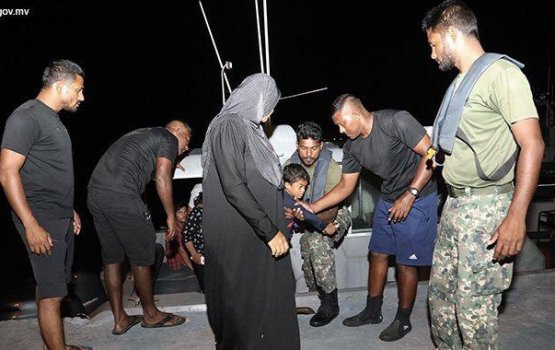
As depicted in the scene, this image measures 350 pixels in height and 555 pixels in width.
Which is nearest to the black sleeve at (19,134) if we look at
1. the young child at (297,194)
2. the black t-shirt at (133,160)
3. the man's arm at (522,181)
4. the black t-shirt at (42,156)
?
the black t-shirt at (42,156)

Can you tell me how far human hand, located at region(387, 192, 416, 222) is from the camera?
11.0ft

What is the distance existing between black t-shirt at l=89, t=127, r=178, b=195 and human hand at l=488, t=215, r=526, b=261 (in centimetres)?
249

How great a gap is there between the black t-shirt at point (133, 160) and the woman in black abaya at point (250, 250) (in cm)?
109

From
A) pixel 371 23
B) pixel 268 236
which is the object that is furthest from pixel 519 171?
pixel 371 23

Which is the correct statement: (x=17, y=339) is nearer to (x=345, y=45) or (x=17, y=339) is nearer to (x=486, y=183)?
(x=486, y=183)

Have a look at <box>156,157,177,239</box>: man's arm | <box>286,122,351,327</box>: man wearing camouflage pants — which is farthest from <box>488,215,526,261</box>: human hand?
<box>156,157,177,239</box>: man's arm

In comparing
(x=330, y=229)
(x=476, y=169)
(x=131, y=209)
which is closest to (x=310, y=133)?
(x=330, y=229)

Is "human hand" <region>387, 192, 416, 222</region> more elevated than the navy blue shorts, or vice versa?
"human hand" <region>387, 192, 416, 222</region>

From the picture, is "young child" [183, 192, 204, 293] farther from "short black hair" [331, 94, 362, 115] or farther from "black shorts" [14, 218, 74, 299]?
"short black hair" [331, 94, 362, 115]

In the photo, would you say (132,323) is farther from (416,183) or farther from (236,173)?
(416,183)

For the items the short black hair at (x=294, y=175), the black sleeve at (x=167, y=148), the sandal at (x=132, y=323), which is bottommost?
the sandal at (x=132, y=323)

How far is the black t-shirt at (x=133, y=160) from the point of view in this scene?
3.60m

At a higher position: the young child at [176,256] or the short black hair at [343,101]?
the short black hair at [343,101]

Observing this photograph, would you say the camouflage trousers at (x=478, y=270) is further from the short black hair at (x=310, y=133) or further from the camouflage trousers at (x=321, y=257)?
the short black hair at (x=310, y=133)
